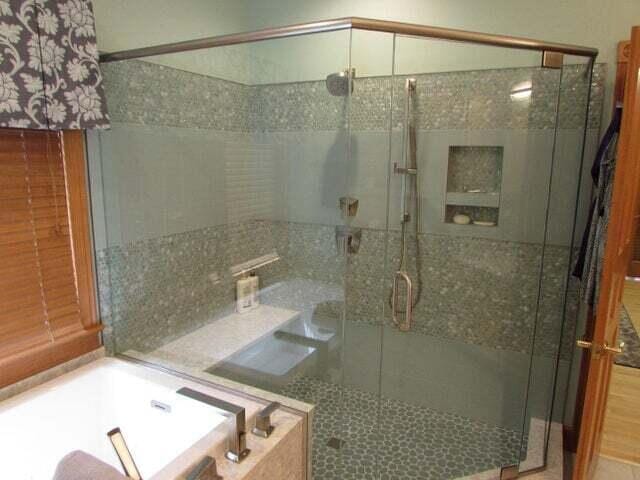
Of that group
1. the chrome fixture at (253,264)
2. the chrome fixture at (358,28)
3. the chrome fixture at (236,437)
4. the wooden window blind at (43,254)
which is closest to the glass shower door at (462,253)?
the chrome fixture at (358,28)

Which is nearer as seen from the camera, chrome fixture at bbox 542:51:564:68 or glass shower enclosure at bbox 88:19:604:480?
chrome fixture at bbox 542:51:564:68

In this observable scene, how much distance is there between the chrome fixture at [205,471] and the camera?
124 cm

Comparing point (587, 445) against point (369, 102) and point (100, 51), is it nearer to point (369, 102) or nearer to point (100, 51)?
point (369, 102)

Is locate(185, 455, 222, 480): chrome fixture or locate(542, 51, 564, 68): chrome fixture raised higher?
locate(542, 51, 564, 68): chrome fixture

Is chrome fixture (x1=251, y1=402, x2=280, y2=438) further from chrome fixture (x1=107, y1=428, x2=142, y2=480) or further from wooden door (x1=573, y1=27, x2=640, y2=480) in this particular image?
wooden door (x1=573, y1=27, x2=640, y2=480)

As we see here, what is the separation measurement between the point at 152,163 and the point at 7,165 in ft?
2.03

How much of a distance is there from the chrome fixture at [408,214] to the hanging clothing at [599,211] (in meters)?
0.81

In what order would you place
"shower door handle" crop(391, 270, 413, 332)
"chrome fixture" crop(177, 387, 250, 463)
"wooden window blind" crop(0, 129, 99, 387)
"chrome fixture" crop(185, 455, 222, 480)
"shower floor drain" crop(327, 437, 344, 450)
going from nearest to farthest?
1. "chrome fixture" crop(185, 455, 222, 480)
2. "chrome fixture" crop(177, 387, 250, 463)
3. "wooden window blind" crop(0, 129, 99, 387)
4. "shower floor drain" crop(327, 437, 344, 450)
5. "shower door handle" crop(391, 270, 413, 332)

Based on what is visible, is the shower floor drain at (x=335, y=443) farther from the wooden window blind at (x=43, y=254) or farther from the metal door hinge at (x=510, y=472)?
the wooden window blind at (x=43, y=254)

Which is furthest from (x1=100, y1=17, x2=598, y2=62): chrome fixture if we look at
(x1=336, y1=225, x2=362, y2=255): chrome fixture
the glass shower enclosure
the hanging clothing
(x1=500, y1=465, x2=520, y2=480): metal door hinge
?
(x1=500, y1=465, x2=520, y2=480): metal door hinge

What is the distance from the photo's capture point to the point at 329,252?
221cm

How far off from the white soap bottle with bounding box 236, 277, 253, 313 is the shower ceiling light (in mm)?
1718

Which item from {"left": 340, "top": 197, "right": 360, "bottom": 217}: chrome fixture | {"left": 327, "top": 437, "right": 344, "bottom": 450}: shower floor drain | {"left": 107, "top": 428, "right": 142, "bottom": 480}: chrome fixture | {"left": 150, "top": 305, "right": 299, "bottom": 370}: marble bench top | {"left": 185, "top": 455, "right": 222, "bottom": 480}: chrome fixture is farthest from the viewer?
{"left": 340, "top": 197, "right": 360, "bottom": 217}: chrome fixture

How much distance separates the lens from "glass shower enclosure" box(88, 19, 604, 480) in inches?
78.8
